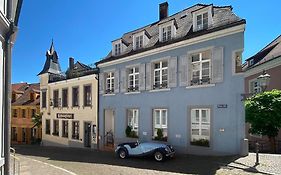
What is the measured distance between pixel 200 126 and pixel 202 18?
651cm

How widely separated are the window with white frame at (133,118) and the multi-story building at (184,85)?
0.19 feet

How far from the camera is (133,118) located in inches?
747

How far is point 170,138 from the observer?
637 inches

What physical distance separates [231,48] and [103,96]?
11.4m

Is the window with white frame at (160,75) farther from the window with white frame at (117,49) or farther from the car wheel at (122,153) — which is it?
the window with white frame at (117,49)

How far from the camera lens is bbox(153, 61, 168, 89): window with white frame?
1700cm

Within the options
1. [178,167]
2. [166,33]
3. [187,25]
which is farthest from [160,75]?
[178,167]

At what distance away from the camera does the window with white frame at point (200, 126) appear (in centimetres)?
1462

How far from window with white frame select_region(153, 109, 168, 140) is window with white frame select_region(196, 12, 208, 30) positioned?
18.5 feet

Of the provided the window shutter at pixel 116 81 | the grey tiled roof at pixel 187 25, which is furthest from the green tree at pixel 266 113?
the window shutter at pixel 116 81

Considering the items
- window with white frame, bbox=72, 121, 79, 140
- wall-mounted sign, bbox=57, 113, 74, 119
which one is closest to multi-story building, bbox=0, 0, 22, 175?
window with white frame, bbox=72, 121, 79, 140

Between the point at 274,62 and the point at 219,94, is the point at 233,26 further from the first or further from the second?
the point at 274,62

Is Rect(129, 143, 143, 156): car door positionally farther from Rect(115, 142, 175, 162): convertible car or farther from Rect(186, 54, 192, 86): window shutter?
Rect(186, 54, 192, 86): window shutter

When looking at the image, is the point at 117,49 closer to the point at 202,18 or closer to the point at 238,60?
the point at 202,18
